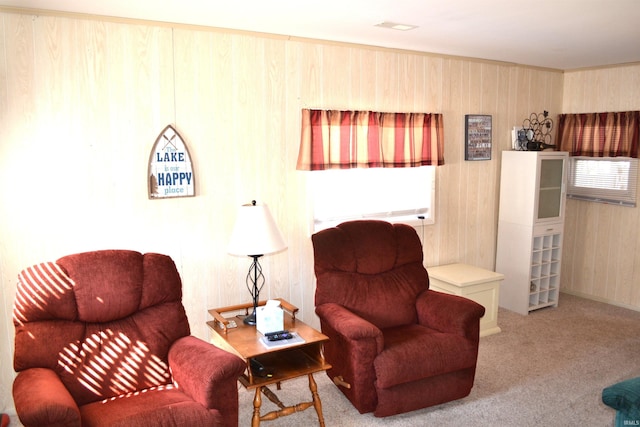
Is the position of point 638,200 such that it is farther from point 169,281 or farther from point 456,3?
point 169,281

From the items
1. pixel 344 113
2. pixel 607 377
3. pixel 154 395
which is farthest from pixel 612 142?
pixel 154 395

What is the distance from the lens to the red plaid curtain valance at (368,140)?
157 inches

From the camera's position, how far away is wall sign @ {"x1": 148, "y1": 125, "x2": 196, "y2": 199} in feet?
11.3

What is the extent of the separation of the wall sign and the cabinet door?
3.19 metres

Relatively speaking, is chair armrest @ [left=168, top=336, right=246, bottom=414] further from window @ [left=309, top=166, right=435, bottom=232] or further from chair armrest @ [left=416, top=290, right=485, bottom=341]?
window @ [left=309, top=166, right=435, bottom=232]

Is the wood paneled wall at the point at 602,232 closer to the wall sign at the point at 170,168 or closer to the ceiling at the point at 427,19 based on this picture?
the ceiling at the point at 427,19

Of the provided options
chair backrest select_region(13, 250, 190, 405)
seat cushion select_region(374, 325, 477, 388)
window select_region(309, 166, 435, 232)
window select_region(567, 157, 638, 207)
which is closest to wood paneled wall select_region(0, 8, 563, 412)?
window select_region(309, 166, 435, 232)

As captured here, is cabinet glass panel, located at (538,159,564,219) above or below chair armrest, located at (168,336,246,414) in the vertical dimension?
above

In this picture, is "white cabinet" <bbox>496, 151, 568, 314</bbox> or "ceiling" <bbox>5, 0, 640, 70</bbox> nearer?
"ceiling" <bbox>5, 0, 640, 70</bbox>

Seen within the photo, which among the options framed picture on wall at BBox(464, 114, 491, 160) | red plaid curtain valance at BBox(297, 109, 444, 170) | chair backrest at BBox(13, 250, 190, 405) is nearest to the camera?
chair backrest at BBox(13, 250, 190, 405)

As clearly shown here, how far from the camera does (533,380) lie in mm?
A: 3672

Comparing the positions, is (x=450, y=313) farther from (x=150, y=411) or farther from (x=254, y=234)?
(x=150, y=411)

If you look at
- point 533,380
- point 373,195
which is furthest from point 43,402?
point 533,380

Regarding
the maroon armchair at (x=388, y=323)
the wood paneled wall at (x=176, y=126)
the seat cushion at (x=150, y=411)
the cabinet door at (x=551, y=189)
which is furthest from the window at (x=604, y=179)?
the seat cushion at (x=150, y=411)
